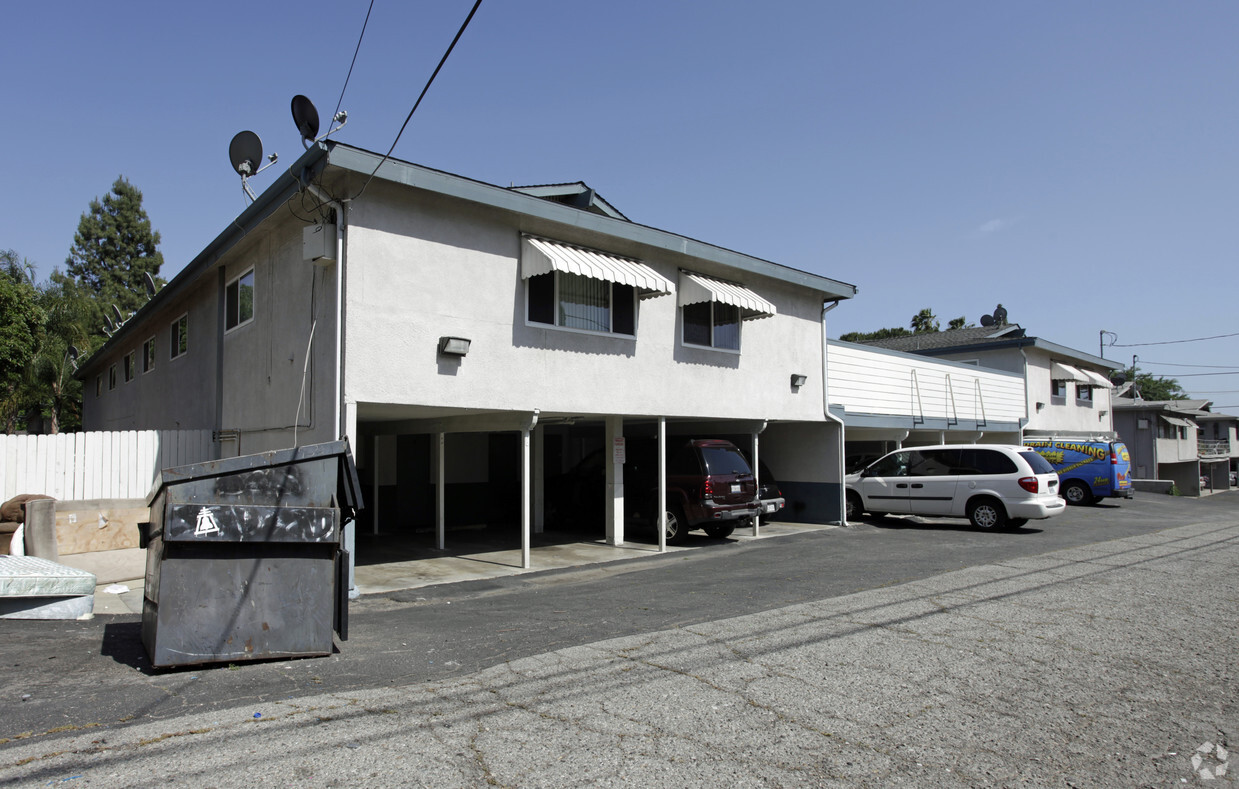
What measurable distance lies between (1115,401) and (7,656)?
40.8 meters

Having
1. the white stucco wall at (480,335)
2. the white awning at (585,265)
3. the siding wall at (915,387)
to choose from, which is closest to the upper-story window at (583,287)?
the white awning at (585,265)

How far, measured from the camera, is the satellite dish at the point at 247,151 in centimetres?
1071

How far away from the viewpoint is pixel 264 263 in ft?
35.9

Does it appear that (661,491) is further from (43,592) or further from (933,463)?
(43,592)

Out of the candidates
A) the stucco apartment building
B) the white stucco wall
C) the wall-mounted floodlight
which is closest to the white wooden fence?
the stucco apartment building

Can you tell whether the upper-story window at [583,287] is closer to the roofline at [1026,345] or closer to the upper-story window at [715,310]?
the upper-story window at [715,310]

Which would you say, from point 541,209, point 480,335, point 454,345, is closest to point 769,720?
point 454,345

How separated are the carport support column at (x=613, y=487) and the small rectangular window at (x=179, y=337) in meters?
8.35

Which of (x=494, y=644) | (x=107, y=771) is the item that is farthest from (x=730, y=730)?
(x=107, y=771)

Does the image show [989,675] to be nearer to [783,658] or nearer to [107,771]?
[783,658]

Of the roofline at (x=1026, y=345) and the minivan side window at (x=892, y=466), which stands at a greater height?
the roofline at (x=1026, y=345)


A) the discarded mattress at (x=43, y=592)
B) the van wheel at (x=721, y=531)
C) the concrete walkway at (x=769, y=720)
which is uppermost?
the discarded mattress at (x=43, y=592)

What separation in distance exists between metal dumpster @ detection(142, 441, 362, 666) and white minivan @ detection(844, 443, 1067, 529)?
13.0 m

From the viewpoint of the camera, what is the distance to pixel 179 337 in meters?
15.5
